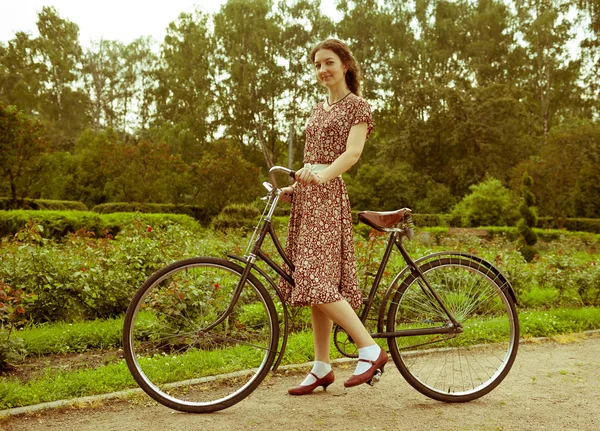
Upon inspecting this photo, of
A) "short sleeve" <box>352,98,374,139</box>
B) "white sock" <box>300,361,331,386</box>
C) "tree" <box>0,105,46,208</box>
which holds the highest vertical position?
"tree" <box>0,105,46,208</box>

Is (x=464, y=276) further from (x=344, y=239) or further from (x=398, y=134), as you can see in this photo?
(x=398, y=134)

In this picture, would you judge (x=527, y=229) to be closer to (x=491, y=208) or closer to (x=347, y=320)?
(x=491, y=208)

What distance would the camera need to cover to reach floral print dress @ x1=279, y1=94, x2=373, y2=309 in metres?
3.13

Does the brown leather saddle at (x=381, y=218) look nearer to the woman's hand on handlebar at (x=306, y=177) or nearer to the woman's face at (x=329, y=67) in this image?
the woman's hand on handlebar at (x=306, y=177)

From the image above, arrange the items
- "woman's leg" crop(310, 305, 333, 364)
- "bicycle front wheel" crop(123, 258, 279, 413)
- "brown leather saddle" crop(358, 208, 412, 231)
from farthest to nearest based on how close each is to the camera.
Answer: "woman's leg" crop(310, 305, 333, 364) → "brown leather saddle" crop(358, 208, 412, 231) → "bicycle front wheel" crop(123, 258, 279, 413)

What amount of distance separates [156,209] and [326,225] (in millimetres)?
16959

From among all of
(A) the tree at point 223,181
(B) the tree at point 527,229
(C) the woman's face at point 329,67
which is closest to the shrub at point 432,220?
(B) the tree at point 527,229

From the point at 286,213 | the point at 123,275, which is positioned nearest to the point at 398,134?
the point at 286,213

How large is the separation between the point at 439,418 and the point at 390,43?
3260 centimetres

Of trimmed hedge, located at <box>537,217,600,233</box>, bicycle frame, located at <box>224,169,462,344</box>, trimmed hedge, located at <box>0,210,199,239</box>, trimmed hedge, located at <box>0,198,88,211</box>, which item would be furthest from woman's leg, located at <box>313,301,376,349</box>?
trimmed hedge, located at <box>537,217,600,233</box>

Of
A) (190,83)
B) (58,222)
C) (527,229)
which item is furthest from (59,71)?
Result: (527,229)

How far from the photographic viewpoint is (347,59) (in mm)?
3291

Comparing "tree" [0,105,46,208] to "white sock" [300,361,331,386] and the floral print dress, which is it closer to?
the floral print dress

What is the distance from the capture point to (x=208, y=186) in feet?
66.5
